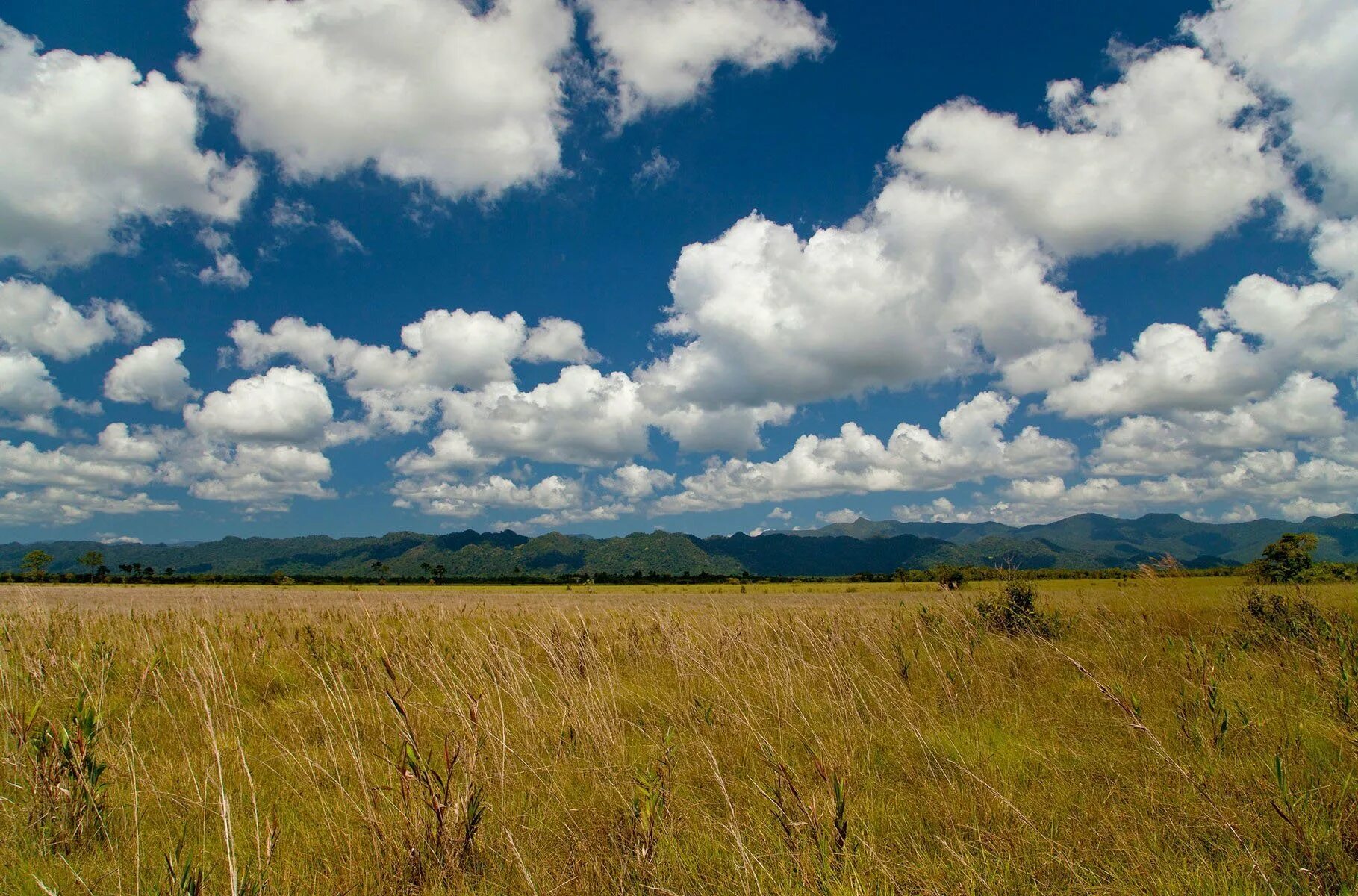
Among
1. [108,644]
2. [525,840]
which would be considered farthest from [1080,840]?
[108,644]

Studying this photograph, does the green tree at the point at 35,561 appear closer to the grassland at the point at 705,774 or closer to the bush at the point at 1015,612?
the grassland at the point at 705,774

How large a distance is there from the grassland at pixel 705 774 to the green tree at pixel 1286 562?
20.8 metres

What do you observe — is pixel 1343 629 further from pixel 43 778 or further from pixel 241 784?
pixel 43 778

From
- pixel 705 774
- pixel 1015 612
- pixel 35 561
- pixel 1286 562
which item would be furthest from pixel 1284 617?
pixel 35 561

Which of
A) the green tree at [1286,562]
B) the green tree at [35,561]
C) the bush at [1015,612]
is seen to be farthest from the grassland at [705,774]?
the green tree at [35,561]

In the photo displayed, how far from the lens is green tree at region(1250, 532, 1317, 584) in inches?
968

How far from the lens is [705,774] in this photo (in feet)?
13.1

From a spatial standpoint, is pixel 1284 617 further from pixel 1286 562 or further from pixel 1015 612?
pixel 1286 562

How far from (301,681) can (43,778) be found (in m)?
4.11

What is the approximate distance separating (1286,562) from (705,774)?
39.8 metres

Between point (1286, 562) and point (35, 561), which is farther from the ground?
point (1286, 562)

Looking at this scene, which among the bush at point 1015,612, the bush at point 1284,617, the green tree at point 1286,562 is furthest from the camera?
the green tree at point 1286,562

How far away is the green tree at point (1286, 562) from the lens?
24.6 m

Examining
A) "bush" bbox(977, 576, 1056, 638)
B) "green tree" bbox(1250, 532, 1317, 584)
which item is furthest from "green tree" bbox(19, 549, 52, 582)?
"green tree" bbox(1250, 532, 1317, 584)
